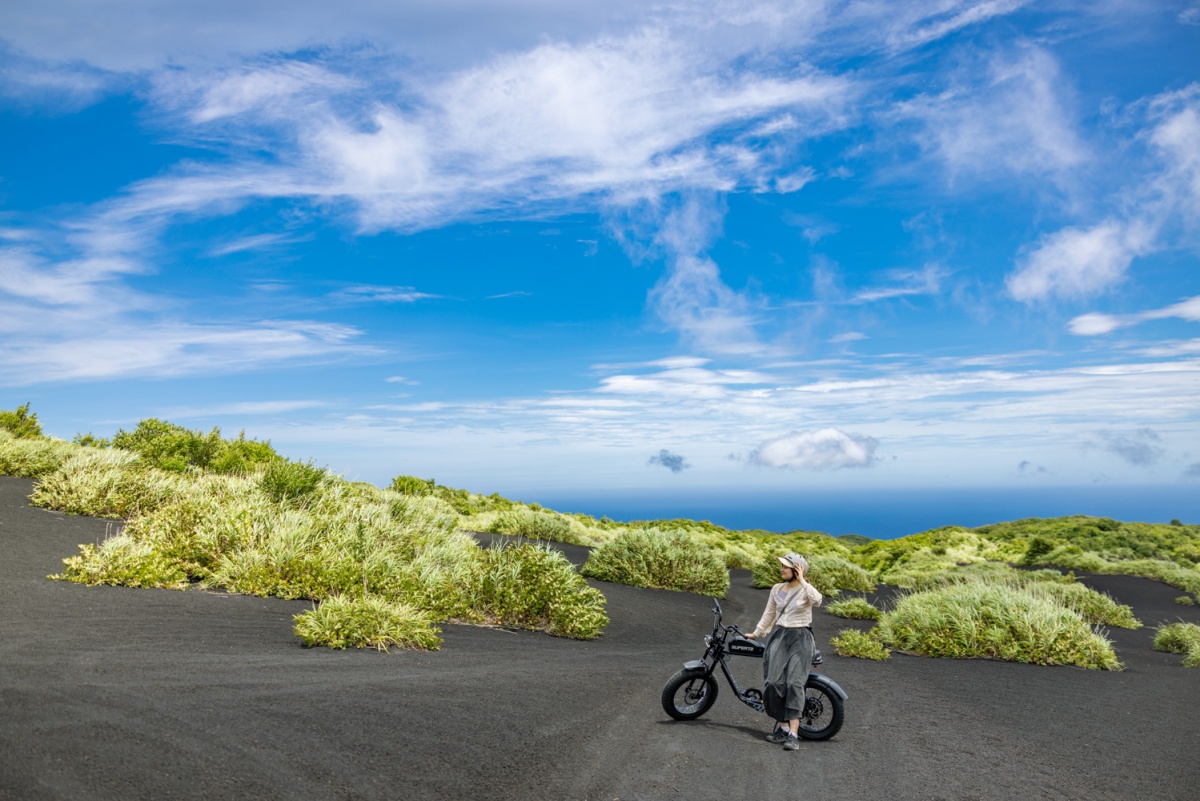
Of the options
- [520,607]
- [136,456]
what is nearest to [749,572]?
[520,607]

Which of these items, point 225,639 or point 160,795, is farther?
point 225,639

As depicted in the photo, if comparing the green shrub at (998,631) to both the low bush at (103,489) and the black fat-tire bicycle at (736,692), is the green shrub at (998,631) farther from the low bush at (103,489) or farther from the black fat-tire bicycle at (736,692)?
the low bush at (103,489)

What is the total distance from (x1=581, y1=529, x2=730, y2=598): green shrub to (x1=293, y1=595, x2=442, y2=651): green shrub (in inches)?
376

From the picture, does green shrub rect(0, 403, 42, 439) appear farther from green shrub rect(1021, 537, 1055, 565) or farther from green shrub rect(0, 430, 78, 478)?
green shrub rect(1021, 537, 1055, 565)

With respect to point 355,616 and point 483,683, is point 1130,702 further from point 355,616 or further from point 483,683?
point 355,616

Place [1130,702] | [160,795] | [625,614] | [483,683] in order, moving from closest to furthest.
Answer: [160,795], [483,683], [1130,702], [625,614]

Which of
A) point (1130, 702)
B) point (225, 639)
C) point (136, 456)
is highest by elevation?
point (136, 456)

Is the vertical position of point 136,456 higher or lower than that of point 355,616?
higher

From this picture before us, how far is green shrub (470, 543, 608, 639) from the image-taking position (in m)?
12.2

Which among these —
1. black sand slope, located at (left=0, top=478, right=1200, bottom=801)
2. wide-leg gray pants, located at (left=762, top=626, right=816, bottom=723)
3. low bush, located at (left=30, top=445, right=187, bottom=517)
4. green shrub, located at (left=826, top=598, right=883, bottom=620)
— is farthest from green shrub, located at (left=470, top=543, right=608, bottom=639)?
low bush, located at (left=30, top=445, right=187, bottom=517)

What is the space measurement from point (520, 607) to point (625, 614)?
11.1ft

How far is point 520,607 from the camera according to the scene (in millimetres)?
12211

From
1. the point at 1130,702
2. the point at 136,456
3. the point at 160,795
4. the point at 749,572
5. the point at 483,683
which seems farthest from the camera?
the point at 749,572

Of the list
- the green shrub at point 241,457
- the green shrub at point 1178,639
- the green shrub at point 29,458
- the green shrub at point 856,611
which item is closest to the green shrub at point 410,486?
the green shrub at point 241,457
